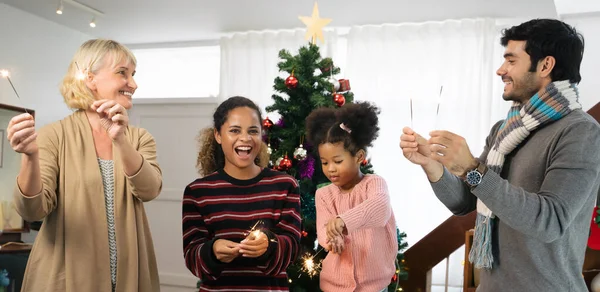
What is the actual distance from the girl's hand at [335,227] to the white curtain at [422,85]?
287 centimetres

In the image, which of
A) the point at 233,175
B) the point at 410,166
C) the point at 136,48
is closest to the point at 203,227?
the point at 233,175

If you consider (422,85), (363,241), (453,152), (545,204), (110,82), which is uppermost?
(422,85)

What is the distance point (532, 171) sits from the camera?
1626 mm

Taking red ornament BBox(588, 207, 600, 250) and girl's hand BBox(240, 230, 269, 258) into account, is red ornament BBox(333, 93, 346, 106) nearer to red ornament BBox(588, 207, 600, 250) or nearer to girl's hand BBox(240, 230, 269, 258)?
girl's hand BBox(240, 230, 269, 258)

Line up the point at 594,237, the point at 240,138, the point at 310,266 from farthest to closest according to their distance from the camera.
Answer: the point at 594,237 < the point at 310,266 < the point at 240,138

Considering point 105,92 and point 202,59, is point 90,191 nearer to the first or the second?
point 105,92

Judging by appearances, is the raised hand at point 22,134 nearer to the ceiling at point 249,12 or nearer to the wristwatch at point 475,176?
the wristwatch at point 475,176

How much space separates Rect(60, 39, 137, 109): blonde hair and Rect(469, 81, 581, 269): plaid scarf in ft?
4.03

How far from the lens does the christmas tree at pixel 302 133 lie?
10.2 feet

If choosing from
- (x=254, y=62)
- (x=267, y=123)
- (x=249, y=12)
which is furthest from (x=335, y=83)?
(x=254, y=62)

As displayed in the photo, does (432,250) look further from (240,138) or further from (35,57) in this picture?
(35,57)

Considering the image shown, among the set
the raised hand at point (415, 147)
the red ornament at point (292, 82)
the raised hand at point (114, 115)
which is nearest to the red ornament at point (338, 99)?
the red ornament at point (292, 82)

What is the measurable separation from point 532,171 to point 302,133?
5.47ft

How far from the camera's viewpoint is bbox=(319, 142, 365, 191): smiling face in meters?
2.23
